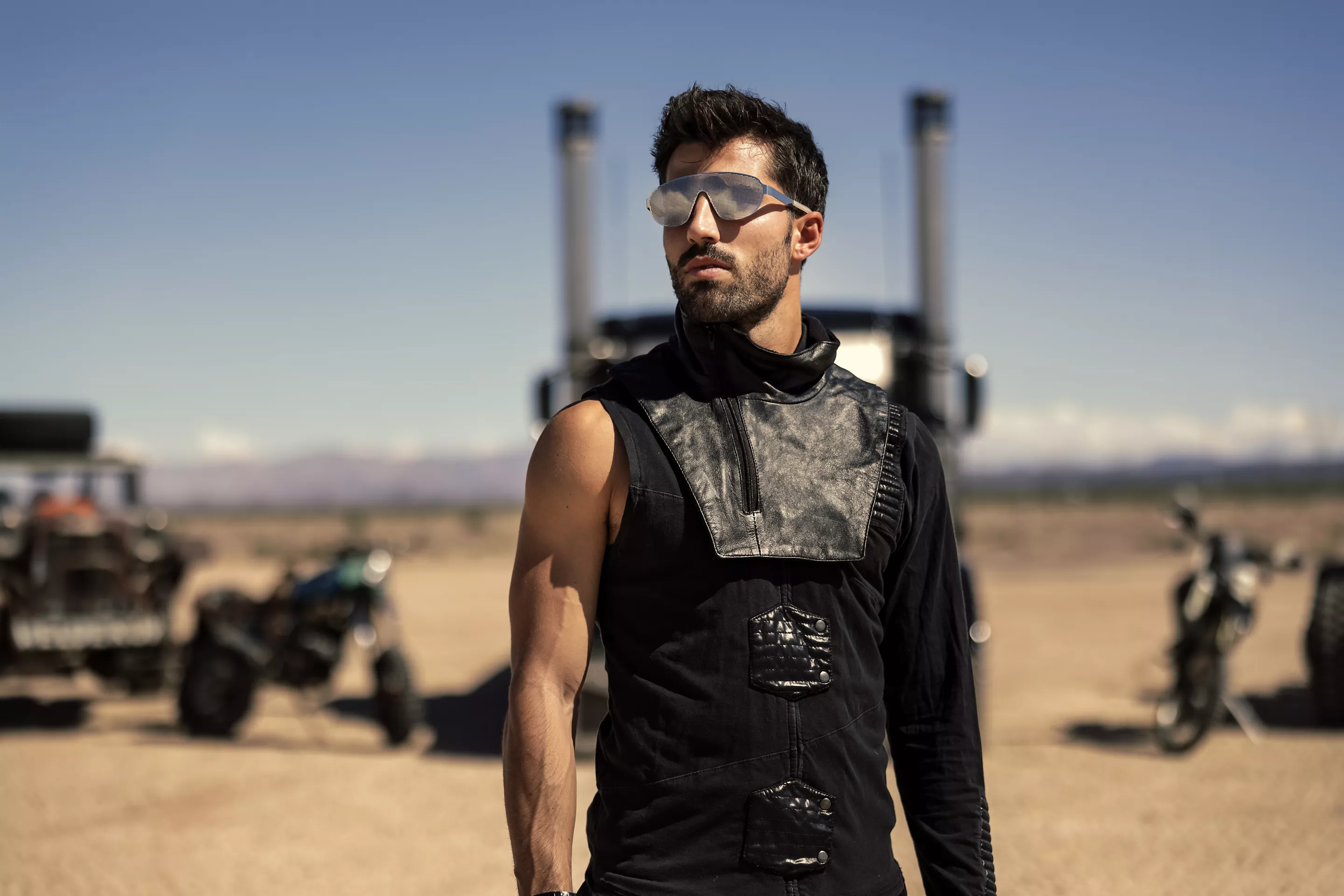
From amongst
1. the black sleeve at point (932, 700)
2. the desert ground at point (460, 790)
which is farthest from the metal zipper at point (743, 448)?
the desert ground at point (460, 790)

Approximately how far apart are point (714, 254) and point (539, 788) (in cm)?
83

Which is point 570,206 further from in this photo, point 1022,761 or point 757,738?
point 757,738

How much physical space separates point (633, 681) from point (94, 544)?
31.0ft

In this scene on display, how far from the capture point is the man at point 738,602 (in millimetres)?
1855

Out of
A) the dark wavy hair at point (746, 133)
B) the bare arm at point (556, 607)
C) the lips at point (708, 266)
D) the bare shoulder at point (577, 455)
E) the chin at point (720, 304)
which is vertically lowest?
the bare arm at point (556, 607)

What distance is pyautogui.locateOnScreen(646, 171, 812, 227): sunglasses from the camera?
1998mm

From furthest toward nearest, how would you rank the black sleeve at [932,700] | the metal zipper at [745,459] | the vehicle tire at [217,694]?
the vehicle tire at [217,694] < the black sleeve at [932,700] < the metal zipper at [745,459]

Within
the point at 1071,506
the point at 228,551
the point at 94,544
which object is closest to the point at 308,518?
the point at 228,551

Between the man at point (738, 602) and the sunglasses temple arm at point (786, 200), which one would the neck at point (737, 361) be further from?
the sunglasses temple arm at point (786, 200)

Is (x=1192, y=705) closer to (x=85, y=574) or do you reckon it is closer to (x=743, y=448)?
(x=743, y=448)

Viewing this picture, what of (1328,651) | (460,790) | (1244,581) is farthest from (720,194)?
(1328,651)

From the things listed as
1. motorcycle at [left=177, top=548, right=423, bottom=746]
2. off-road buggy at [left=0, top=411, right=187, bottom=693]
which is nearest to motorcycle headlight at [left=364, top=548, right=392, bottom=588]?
motorcycle at [left=177, top=548, right=423, bottom=746]

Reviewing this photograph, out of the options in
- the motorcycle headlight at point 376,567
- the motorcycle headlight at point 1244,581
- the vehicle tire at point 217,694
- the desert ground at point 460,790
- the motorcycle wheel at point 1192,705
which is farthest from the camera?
the vehicle tire at point 217,694

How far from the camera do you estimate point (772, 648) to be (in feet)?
6.19
